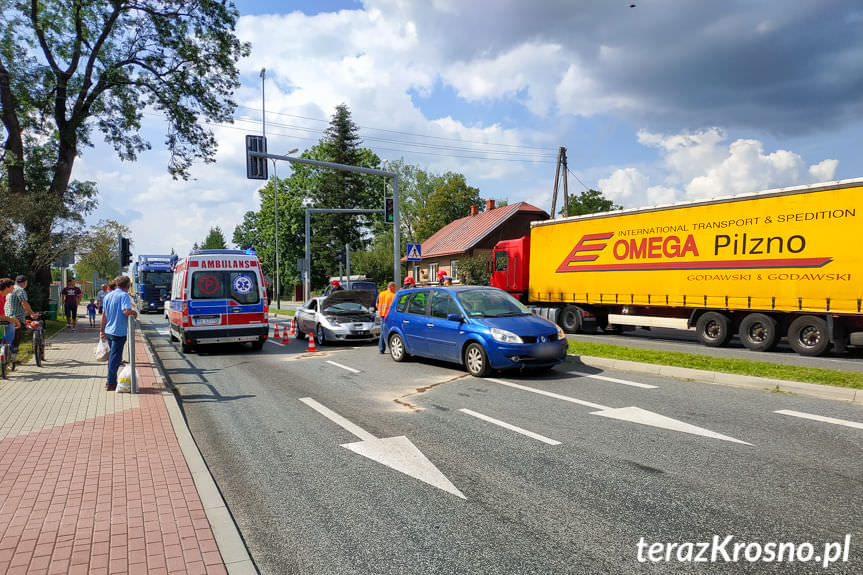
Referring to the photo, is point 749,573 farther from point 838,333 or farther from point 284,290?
point 284,290

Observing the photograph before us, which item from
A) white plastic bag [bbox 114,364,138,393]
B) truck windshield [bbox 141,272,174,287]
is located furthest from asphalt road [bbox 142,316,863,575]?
truck windshield [bbox 141,272,174,287]

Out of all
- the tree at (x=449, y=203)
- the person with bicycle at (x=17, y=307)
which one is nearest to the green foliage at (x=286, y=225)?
the tree at (x=449, y=203)

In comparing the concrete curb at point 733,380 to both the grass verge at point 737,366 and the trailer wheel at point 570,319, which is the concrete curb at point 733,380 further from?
the trailer wheel at point 570,319

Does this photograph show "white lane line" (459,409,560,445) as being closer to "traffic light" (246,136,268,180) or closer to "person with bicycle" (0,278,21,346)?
"person with bicycle" (0,278,21,346)

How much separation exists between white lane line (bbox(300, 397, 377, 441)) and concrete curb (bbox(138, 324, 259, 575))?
1.60 meters

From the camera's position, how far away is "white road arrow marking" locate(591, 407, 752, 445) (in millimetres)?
5840

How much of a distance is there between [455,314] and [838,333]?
847 centimetres

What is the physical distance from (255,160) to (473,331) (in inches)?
414

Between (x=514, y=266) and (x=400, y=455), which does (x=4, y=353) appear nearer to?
(x=400, y=455)

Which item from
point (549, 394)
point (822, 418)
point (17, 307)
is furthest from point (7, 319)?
point (822, 418)

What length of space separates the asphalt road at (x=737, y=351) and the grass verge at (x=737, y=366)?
5.61 ft

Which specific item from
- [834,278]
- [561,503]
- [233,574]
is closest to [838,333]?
[834,278]

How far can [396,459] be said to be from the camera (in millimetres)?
5188

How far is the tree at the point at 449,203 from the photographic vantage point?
65250 millimetres
